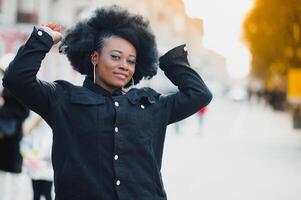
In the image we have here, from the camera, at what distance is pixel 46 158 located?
19.0ft

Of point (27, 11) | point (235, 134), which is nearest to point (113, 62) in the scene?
point (235, 134)

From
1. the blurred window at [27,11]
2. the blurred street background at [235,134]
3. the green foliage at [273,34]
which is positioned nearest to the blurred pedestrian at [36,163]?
the blurred street background at [235,134]

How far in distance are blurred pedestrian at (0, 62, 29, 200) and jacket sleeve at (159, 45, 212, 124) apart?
248 cm

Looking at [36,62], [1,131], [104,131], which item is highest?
[36,62]

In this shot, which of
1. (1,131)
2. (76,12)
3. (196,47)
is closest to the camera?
(1,131)

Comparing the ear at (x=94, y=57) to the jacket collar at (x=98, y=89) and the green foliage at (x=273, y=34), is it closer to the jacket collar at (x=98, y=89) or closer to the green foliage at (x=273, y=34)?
the jacket collar at (x=98, y=89)

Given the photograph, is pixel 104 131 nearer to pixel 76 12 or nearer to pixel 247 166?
pixel 247 166

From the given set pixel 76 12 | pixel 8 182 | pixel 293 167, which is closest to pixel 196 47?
pixel 76 12

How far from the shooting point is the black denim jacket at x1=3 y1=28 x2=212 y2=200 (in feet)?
8.58

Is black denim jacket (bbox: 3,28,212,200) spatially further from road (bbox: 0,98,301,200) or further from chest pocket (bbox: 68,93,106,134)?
road (bbox: 0,98,301,200)

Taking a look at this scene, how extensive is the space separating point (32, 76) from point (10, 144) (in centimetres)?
273

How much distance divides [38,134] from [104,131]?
11.3ft

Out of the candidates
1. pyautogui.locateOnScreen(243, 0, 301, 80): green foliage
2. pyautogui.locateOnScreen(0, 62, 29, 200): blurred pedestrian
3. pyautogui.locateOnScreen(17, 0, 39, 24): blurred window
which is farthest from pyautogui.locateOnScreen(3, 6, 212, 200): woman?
pyautogui.locateOnScreen(17, 0, 39, 24): blurred window

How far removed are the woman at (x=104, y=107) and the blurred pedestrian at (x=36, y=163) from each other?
9.27ft
